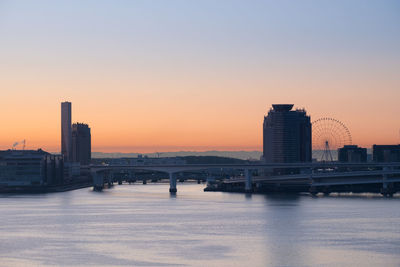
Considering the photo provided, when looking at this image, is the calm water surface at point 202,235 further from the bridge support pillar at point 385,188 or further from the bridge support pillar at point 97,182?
the bridge support pillar at point 97,182

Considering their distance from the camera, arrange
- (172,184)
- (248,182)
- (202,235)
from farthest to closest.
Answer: (172,184), (248,182), (202,235)

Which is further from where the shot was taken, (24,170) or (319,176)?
(24,170)

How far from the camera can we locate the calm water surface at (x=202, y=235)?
62031mm

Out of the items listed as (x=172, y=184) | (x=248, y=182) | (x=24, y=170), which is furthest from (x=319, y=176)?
(x=24, y=170)

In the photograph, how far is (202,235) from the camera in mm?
76500

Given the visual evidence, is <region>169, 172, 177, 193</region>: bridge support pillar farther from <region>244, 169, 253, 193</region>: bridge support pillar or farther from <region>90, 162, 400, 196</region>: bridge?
<region>244, 169, 253, 193</region>: bridge support pillar

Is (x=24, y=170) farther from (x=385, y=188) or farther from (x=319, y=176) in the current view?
(x=385, y=188)

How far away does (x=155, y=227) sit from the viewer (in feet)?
276

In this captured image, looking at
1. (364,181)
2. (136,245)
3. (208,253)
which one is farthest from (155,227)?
(364,181)

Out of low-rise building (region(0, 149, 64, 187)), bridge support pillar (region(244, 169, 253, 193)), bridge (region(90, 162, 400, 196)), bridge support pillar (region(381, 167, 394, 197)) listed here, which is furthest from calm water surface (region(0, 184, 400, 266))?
low-rise building (region(0, 149, 64, 187))

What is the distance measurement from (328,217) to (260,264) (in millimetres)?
35174

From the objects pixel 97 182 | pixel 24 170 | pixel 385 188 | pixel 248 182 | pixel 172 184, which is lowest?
pixel 385 188

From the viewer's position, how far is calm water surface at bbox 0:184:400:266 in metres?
62.0

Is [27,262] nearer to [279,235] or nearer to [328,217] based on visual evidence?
[279,235]
